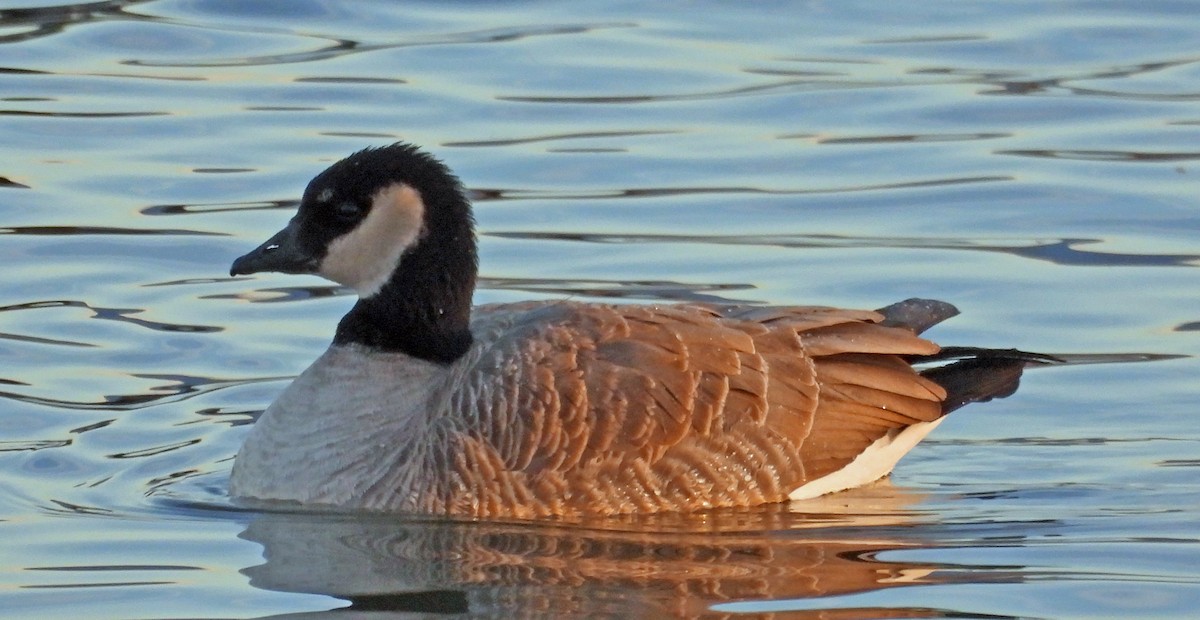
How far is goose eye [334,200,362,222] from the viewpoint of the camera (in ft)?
33.1

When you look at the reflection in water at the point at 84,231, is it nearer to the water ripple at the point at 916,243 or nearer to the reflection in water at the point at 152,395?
the water ripple at the point at 916,243

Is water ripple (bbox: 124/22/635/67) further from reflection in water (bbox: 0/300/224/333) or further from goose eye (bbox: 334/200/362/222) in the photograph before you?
goose eye (bbox: 334/200/362/222)

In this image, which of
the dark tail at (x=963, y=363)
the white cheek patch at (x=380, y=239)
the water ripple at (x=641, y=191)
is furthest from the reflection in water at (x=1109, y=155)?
the white cheek patch at (x=380, y=239)

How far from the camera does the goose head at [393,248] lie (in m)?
10.0

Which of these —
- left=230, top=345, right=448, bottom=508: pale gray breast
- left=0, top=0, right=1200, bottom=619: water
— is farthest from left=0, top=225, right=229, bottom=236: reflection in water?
left=230, top=345, right=448, bottom=508: pale gray breast

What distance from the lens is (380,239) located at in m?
10.1

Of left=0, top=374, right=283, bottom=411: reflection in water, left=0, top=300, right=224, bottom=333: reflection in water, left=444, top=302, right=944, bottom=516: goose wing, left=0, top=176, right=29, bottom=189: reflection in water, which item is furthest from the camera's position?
left=0, top=176, right=29, bottom=189: reflection in water

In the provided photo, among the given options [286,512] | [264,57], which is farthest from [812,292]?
[264,57]

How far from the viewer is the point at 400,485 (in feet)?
31.8

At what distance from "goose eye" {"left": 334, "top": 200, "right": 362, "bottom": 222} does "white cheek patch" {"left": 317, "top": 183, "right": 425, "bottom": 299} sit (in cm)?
5

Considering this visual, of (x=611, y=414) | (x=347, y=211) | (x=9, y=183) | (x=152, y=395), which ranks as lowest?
(x=152, y=395)

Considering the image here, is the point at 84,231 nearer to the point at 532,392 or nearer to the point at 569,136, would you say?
the point at 569,136

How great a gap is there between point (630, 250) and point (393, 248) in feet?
13.6

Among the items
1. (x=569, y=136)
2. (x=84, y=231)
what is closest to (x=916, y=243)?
(x=569, y=136)
